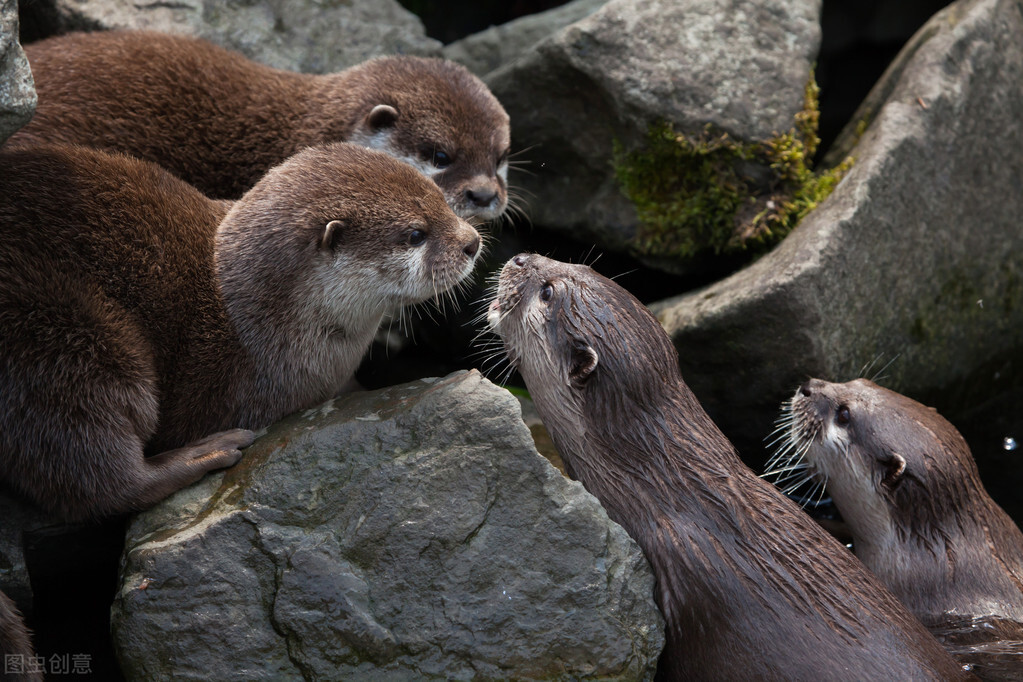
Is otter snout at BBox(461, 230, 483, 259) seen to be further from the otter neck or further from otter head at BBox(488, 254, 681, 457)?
the otter neck

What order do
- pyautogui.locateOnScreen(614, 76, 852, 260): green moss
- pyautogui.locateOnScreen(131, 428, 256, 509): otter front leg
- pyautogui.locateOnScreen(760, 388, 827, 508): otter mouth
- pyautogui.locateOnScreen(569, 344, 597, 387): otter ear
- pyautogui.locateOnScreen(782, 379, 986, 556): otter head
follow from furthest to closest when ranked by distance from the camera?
1. pyautogui.locateOnScreen(614, 76, 852, 260): green moss
2. pyautogui.locateOnScreen(760, 388, 827, 508): otter mouth
3. pyautogui.locateOnScreen(782, 379, 986, 556): otter head
4. pyautogui.locateOnScreen(569, 344, 597, 387): otter ear
5. pyautogui.locateOnScreen(131, 428, 256, 509): otter front leg

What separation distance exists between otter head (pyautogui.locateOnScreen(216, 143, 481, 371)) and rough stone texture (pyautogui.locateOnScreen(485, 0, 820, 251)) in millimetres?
1604

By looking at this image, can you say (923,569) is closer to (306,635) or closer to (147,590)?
(306,635)

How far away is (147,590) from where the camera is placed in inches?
112

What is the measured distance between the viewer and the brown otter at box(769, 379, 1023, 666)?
11.9 ft

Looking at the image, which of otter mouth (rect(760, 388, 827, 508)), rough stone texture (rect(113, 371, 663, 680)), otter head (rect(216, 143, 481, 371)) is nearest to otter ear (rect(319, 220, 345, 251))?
otter head (rect(216, 143, 481, 371))

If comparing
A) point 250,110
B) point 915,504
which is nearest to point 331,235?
point 250,110

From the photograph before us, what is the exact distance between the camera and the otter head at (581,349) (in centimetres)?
342

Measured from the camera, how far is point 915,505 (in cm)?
375

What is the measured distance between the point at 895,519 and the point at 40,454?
9.67 ft

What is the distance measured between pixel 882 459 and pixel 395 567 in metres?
1.94

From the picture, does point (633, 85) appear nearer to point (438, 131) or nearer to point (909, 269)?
point (438, 131)

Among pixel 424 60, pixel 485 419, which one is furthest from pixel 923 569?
pixel 424 60

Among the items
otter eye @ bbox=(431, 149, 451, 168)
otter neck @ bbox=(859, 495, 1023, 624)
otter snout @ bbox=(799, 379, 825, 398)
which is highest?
otter eye @ bbox=(431, 149, 451, 168)
